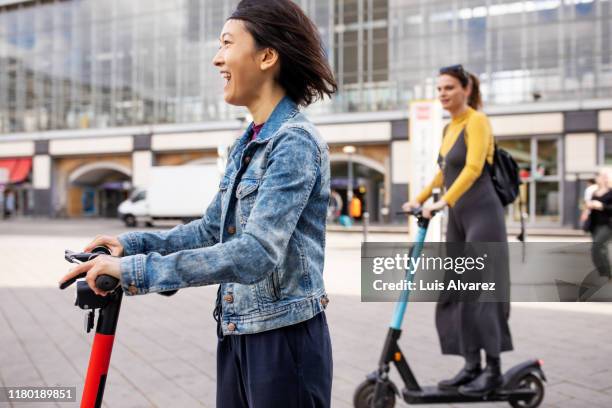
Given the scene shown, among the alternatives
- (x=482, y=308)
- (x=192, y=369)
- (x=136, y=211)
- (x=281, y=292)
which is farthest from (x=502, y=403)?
(x=136, y=211)

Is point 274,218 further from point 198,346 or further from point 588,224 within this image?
point 588,224

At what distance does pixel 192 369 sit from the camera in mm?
4133

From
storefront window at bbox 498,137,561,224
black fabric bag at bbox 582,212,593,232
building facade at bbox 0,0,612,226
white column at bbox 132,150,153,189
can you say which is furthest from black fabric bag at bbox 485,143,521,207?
white column at bbox 132,150,153,189

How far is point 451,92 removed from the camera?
11.2ft

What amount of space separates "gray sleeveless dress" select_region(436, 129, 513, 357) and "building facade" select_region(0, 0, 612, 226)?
24269mm

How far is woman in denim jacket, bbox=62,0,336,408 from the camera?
145cm

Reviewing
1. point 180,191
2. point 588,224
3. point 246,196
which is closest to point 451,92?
point 246,196

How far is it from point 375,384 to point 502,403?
3.08ft

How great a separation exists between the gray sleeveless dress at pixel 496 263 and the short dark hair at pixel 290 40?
6.19 ft

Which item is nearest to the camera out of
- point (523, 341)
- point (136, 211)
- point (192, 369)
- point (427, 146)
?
point (192, 369)

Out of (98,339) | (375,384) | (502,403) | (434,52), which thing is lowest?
(502,403)

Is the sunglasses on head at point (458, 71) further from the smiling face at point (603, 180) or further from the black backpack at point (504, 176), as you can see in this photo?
the smiling face at point (603, 180)

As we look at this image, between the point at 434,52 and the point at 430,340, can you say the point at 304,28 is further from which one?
the point at 434,52

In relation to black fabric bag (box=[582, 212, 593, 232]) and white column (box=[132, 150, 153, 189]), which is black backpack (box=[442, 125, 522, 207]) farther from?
white column (box=[132, 150, 153, 189])
